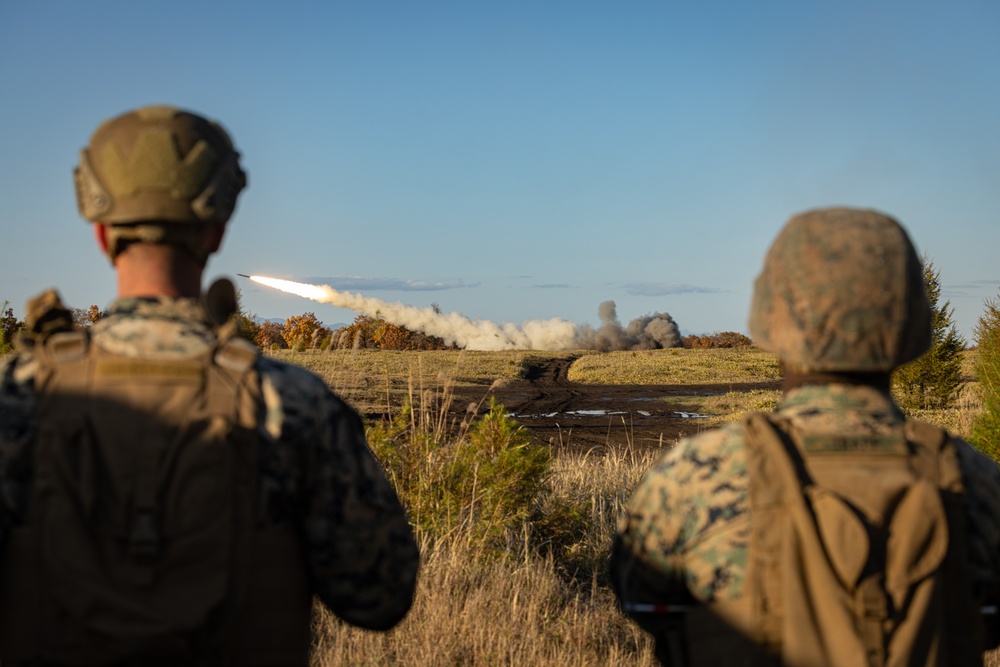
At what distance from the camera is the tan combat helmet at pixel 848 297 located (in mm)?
2434

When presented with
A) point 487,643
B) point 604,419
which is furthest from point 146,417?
point 604,419

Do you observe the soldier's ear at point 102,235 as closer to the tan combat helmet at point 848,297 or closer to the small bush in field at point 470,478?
the tan combat helmet at point 848,297

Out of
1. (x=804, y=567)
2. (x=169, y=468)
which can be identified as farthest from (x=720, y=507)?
(x=169, y=468)

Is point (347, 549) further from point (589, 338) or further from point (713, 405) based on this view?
point (589, 338)

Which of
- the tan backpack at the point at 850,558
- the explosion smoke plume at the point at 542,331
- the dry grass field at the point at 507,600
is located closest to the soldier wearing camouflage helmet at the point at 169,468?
the tan backpack at the point at 850,558

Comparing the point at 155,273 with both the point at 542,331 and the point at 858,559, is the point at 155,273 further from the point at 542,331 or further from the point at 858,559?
the point at 542,331

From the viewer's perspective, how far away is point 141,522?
2.17m

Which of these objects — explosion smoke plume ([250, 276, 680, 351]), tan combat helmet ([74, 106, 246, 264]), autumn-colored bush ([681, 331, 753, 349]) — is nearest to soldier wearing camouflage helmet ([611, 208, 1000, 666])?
tan combat helmet ([74, 106, 246, 264])

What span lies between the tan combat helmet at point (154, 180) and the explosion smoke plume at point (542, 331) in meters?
40.2

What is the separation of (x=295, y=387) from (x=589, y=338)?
65.9m

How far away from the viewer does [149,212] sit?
7.90ft

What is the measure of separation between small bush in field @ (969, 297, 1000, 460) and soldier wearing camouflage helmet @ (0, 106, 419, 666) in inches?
392

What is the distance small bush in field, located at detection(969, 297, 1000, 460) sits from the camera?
1076cm

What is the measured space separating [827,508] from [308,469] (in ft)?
4.12
